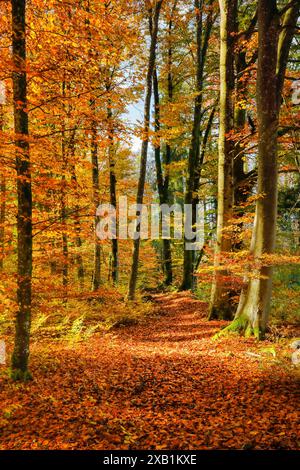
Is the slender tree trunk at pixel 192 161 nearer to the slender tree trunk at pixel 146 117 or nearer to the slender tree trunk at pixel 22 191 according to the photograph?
the slender tree trunk at pixel 146 117

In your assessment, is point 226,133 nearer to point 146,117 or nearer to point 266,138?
point 266,138

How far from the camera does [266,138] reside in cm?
739

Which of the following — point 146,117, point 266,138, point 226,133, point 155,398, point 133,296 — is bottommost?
point 133,296

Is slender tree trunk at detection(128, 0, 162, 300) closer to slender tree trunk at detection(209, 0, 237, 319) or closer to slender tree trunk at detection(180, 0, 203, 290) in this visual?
slender tree trunk at detection(209, 0, 237, 319)

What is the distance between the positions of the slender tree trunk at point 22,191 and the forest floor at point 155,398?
0.62m

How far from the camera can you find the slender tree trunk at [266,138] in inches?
284

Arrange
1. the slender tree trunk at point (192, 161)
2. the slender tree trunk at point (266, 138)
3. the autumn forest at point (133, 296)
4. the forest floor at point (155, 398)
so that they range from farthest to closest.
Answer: the slender tree trunk at point (192, 161) → the slender tree trunk at point (266, 138) → the autumn forest at point (133, 296) → the forest floor at point (155, 398)

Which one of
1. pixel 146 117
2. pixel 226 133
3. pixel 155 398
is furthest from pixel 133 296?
pixel 155 398

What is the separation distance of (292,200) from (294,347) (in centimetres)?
736

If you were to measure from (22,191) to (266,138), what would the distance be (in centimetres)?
563

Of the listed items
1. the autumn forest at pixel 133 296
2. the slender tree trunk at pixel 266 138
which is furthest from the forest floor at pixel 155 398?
the slender tree trunk at pixel 266 138

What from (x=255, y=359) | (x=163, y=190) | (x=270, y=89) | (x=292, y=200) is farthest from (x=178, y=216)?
(x=255, y=359)

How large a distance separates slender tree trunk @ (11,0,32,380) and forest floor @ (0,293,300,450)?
0.62m
